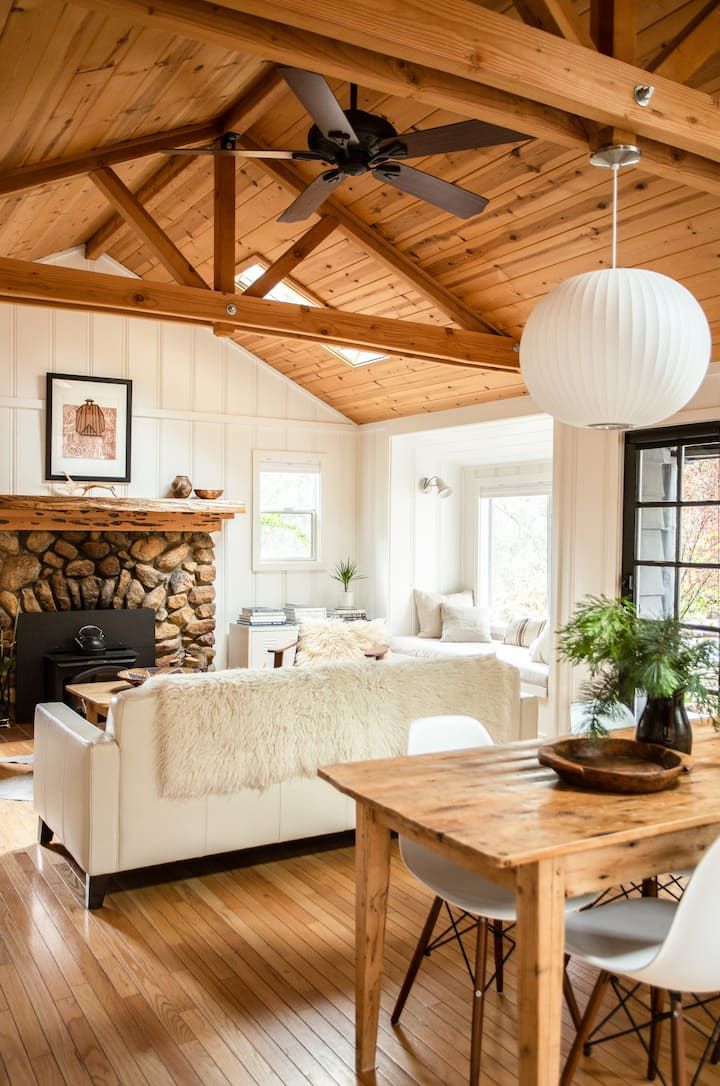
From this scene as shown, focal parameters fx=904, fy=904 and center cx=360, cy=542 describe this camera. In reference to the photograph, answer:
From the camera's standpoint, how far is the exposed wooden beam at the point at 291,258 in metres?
5.15

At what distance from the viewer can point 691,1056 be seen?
244 centimetres

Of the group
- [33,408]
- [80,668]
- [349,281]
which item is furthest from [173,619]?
[349,281]

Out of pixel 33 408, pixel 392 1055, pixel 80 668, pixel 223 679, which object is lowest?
pixel 392 1055

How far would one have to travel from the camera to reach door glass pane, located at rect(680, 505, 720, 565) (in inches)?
198

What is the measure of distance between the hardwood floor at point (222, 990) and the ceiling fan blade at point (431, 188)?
2.78 metres

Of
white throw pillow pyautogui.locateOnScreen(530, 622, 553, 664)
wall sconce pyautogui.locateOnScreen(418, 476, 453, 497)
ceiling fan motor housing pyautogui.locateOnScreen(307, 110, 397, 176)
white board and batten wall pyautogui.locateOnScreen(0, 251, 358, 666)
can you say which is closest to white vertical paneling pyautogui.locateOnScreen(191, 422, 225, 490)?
white board and batten wall pyautogui.locateOnScreen(0, 251, 358, 666)

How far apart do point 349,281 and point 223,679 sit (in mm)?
3718

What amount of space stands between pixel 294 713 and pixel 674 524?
9.03 ft

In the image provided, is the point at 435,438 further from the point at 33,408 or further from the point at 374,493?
the point at 33,408

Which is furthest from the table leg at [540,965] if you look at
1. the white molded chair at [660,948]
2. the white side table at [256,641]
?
the white side table at [256,641]

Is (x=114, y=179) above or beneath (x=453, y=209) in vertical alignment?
above

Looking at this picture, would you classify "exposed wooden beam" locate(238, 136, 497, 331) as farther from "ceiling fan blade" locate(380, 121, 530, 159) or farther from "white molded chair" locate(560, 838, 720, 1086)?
"white molded chair" locate(560, 838, 720, 1086)

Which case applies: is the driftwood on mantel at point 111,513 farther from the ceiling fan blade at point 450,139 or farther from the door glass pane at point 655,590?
the ceiling fan blade at point 450,139

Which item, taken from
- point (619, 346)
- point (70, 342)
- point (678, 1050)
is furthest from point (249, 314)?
point (678, 1050)
